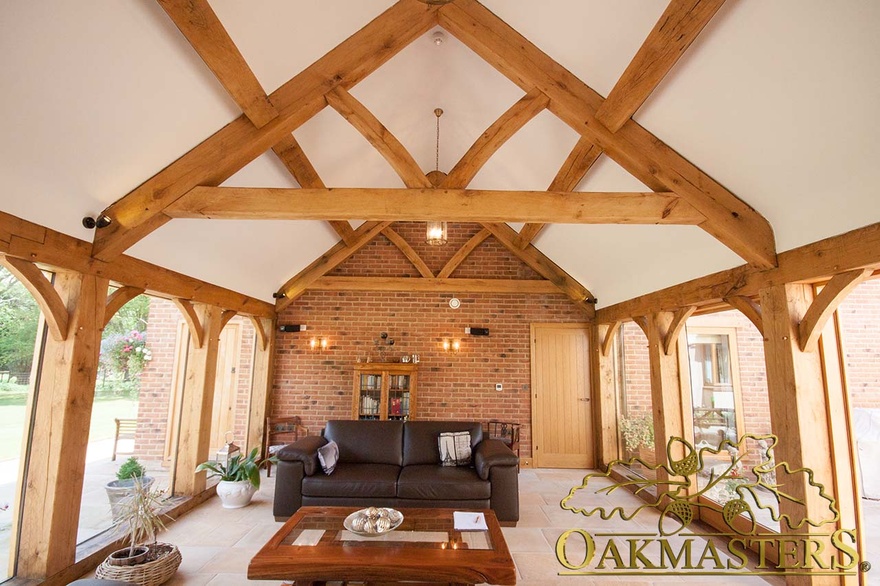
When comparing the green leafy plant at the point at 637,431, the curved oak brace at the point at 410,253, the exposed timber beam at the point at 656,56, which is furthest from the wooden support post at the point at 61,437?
the green leafy plant at the point at 637,431

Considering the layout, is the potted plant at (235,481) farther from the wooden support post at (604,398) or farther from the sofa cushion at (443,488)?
the wooden support post at (604,398)

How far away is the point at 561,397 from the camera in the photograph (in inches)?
263

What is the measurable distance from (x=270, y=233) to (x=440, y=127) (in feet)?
7.42

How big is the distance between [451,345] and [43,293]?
191 inches

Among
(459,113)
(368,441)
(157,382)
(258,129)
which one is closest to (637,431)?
(368,441)

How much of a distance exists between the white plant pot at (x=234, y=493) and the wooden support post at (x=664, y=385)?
4383 mm

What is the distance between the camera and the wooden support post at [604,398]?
6.32 metres

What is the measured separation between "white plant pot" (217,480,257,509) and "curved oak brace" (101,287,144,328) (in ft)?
6.83

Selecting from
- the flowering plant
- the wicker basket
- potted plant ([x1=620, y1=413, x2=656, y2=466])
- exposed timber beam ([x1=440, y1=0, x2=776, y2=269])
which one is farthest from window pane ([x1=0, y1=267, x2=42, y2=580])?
potted plant ([x1=620, y1=413, x2=656, y2=466])

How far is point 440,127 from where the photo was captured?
15.8ft

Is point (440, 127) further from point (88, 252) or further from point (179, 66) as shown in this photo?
point (88, 252)

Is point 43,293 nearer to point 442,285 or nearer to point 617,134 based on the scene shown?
point 617,134

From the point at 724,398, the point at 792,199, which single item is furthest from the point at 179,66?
the point at 724,398

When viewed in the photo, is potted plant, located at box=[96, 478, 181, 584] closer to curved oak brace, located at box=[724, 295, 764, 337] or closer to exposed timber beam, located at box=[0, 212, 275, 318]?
exposed timber beam, located at box=[0, 212, 275, 318]
